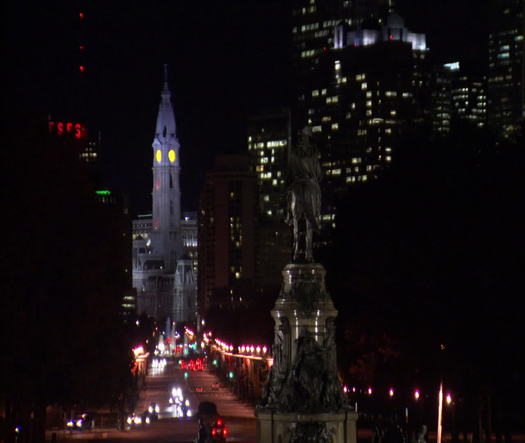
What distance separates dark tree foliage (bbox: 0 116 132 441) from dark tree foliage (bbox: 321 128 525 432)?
12649 mm

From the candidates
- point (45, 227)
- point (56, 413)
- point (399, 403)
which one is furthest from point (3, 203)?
point (56, 413)

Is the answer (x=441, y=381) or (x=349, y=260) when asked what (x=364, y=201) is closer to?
(x=349, y=260)

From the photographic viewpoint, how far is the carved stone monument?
38500 millimetres

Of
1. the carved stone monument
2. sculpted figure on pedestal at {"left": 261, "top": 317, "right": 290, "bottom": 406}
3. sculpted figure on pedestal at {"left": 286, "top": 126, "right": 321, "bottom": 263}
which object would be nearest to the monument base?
the carved stone monument

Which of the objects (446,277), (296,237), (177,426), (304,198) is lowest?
(177,426)

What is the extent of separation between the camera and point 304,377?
38656mm

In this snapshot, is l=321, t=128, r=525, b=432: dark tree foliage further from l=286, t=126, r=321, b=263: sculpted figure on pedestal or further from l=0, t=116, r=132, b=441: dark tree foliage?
l=286, t=126, r=321, b=263: sculpted figure on pedestal

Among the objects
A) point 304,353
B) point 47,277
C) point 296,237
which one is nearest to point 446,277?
point 47,277

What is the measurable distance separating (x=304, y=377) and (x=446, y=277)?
64.5ft

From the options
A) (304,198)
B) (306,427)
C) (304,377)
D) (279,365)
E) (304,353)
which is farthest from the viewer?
(304,198)

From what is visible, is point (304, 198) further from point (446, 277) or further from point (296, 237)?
point (446, 277)

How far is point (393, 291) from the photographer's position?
63.0 m

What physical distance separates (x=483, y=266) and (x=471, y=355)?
11.0 feet

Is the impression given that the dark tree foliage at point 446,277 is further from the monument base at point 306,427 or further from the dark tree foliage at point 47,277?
the monument base at point 306,427
